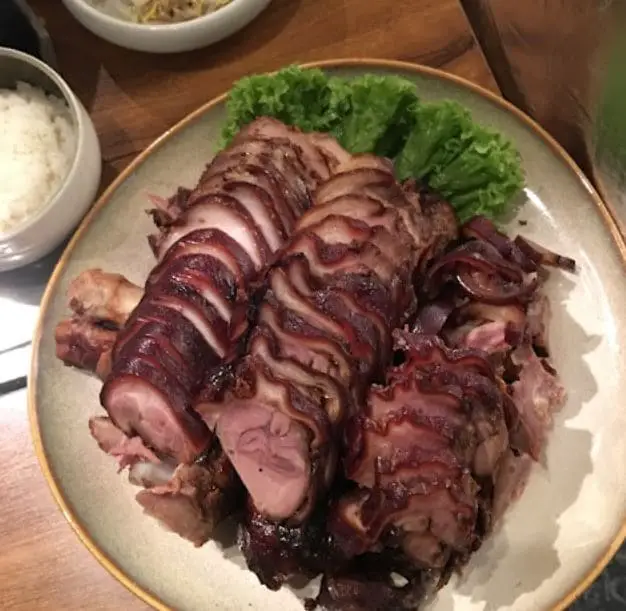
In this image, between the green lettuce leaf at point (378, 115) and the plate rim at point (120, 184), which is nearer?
the plate rim at point (120, 184)

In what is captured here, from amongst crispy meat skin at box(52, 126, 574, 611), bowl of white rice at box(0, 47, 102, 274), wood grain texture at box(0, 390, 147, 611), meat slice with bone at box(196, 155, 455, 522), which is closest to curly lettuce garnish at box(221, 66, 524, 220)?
crispy meat skin at box(52, 126, 574, 611)

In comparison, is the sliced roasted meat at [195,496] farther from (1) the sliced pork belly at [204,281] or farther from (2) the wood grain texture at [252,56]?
(2) the wood grain texture at [252,56]

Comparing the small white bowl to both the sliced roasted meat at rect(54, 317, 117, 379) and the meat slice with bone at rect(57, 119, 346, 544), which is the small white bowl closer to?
the meat slice with bone at rect(57, 119, 346, 544)

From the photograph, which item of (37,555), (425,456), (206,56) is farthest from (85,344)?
(206,56)

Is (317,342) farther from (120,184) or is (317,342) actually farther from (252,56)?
(252,56)

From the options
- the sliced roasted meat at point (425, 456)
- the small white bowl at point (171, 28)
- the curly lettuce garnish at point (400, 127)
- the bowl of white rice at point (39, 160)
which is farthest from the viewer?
the small white bowl at point (171, 28)

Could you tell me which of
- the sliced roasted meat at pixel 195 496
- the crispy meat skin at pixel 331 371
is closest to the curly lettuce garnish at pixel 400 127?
the crispy meat skin at pixel 331 371

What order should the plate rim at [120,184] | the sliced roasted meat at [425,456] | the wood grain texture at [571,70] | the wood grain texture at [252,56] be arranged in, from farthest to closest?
1. the wood grain texture at [252,56]
2. the wood grain texture at [571,70]
3. the plate rim at [120,184]
4. the sliced roasted meat at [425,456]
